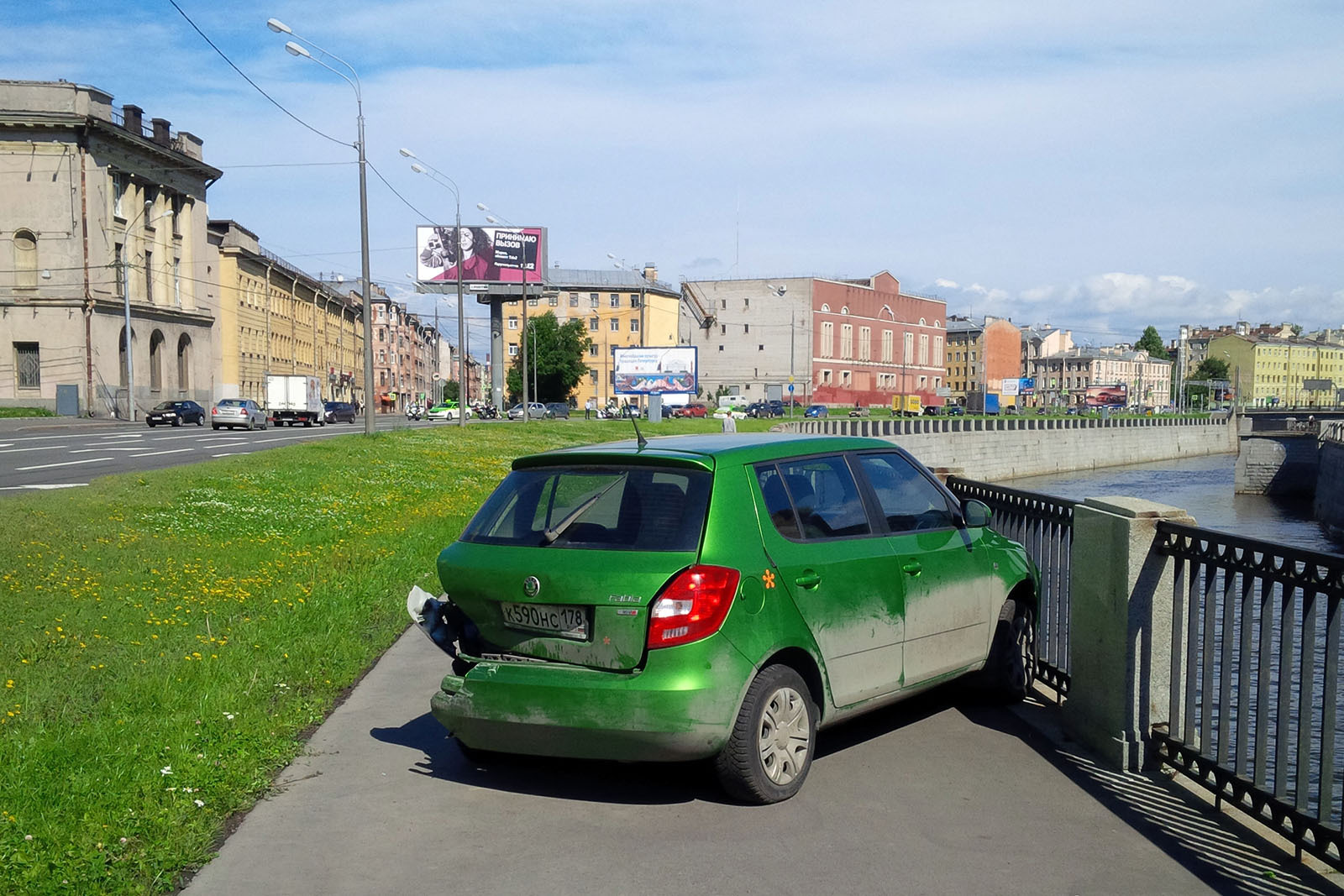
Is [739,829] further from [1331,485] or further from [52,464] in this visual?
[1331,485]

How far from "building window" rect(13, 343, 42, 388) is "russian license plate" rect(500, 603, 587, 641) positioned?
59.4m

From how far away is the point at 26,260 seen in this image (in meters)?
56.6

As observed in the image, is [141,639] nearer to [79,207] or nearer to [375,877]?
[375,877]

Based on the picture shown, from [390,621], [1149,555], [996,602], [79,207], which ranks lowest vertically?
[390,621]

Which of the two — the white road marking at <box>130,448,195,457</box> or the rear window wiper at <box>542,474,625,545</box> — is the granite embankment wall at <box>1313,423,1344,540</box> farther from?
the rear window wiper at <box>542,474,625,545</box>

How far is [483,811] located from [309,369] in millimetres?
99540

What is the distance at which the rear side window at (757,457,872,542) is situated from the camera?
211 inches

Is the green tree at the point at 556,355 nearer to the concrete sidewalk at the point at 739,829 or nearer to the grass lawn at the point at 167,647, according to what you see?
the grass lawn at the point at 167,647

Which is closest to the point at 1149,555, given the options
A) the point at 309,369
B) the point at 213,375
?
the point at 213,375

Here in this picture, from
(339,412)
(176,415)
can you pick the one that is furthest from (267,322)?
(176,415)

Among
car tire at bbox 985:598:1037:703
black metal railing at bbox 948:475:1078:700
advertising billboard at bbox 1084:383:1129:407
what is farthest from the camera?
advertising billboard at bbox 1084:383:1129:407

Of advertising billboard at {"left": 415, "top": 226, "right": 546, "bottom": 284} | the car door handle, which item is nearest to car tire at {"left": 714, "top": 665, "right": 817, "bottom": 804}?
the car door handle

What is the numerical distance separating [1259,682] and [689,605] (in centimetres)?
222

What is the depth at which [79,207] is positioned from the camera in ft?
185
